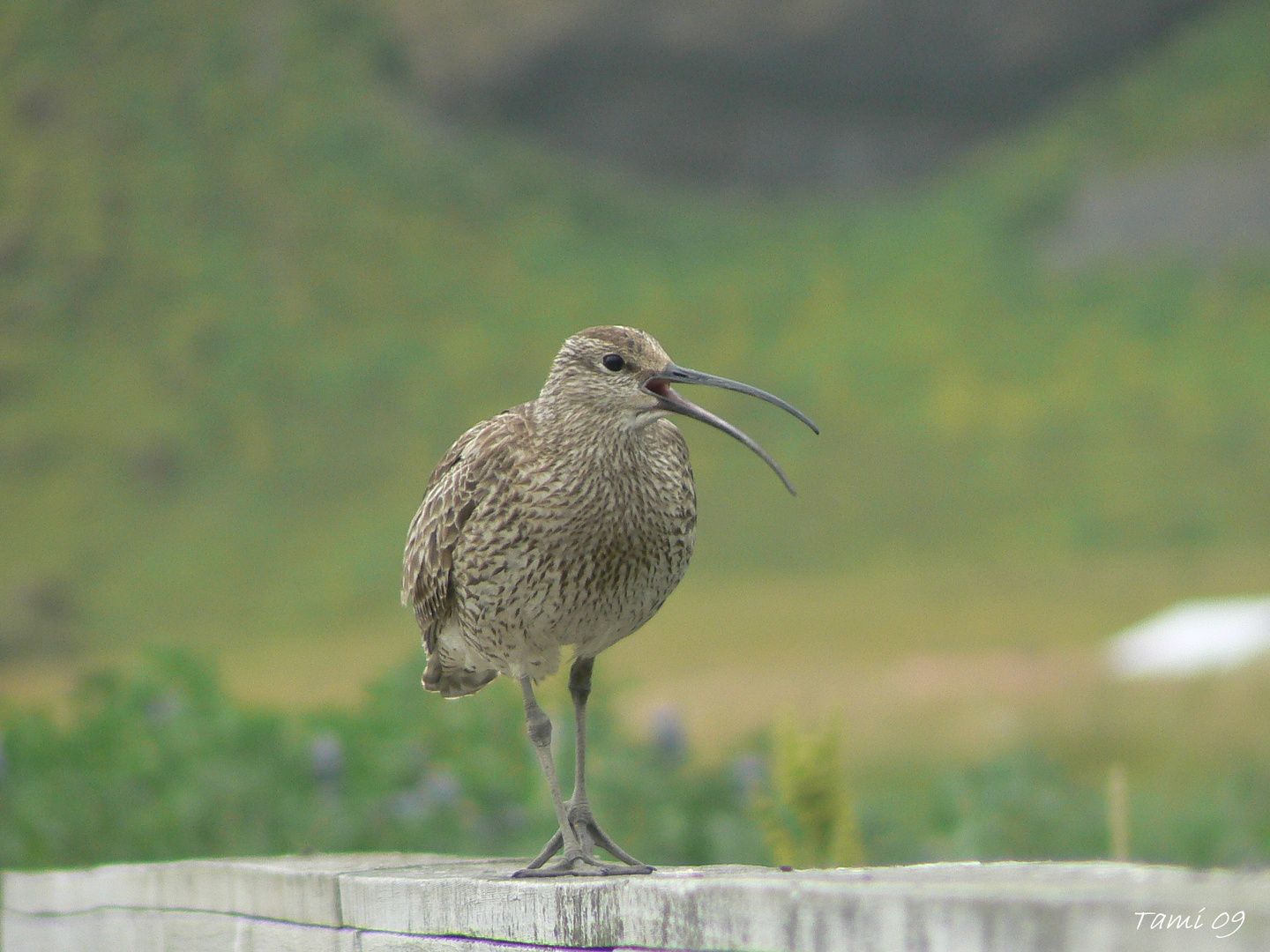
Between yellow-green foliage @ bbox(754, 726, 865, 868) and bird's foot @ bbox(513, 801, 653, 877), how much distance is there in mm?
1215

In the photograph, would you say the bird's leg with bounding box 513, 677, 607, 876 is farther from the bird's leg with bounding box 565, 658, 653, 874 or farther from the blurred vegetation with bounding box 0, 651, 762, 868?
the blurred vegetation with bounding box 0, 651, 762, 868

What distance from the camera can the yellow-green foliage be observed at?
5.21m

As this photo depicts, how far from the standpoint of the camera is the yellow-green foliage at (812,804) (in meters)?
5.21

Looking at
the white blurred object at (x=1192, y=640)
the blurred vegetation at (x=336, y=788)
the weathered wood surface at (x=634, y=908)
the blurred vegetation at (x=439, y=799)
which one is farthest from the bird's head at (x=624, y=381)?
the white blurred object at (x=1192, y=640)

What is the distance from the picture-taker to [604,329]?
3902 millimetres

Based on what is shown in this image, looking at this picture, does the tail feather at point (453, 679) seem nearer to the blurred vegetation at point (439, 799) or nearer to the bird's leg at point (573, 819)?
the bird's leg at point (573, 819)

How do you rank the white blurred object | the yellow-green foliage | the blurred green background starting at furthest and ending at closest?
the blurred green background
the white blurred object
the yellow-green foliage

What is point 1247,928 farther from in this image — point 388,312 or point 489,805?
point 388,312

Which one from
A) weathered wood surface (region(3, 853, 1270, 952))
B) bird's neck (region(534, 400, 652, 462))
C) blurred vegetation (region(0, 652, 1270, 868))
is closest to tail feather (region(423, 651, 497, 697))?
weathered wood surface (region(3, 853, 1270, 952))

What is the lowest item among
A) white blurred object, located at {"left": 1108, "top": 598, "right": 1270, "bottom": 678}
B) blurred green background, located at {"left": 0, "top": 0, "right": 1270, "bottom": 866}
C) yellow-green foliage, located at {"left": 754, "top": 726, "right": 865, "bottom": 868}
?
yellow-green foliage, located at {"left": 754, "top": 726, "right": 865, "bottom": 868}

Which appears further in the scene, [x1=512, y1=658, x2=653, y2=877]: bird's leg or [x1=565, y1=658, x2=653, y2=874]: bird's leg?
[x1=565, y1=658, x2=653, y2=874]: bird's leg

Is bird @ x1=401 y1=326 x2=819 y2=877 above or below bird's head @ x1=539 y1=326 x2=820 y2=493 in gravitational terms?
below

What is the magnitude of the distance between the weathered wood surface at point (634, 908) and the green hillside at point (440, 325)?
11.7 m

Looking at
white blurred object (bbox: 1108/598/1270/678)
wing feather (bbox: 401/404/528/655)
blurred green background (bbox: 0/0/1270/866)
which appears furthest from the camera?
blurred green background (bbox: 0/0/1270/866)
